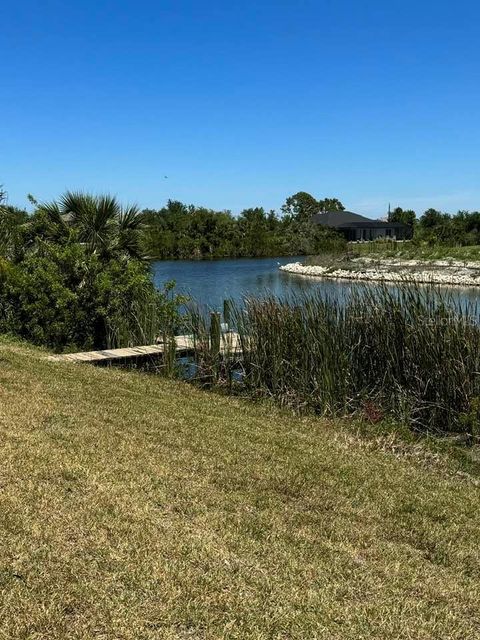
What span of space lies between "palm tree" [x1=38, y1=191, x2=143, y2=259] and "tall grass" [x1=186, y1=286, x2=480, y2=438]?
18.3ft

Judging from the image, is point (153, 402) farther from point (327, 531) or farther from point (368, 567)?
point (368, 567)

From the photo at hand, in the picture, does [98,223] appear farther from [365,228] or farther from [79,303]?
[365,228]

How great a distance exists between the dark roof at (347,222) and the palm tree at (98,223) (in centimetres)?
6176

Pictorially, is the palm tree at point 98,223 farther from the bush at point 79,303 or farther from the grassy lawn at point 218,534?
the grassy lawn at point 218,534

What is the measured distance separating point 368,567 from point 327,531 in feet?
1.39

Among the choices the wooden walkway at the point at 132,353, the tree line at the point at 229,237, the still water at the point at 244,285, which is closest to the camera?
the wooden walkway at the point at 132,353

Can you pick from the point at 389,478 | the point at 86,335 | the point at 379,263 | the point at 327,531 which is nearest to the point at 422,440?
the point at 389,478

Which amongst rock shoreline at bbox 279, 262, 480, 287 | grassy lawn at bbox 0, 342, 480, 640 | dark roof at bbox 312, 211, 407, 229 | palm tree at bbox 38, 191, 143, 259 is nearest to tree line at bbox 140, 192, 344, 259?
dark roof at bbox 312, 211, 407, 229

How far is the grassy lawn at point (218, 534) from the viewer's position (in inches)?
102

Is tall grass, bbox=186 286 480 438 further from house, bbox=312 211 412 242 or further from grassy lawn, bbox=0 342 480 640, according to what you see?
house, bbox=312 211 412 242

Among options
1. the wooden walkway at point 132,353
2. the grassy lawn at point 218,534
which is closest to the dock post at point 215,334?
the wooden walkway at point 132,353

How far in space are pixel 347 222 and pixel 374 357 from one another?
71077mm

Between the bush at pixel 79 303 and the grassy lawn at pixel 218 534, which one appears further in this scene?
the bush at pixel 79 303

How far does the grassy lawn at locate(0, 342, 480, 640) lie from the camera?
2.59m
